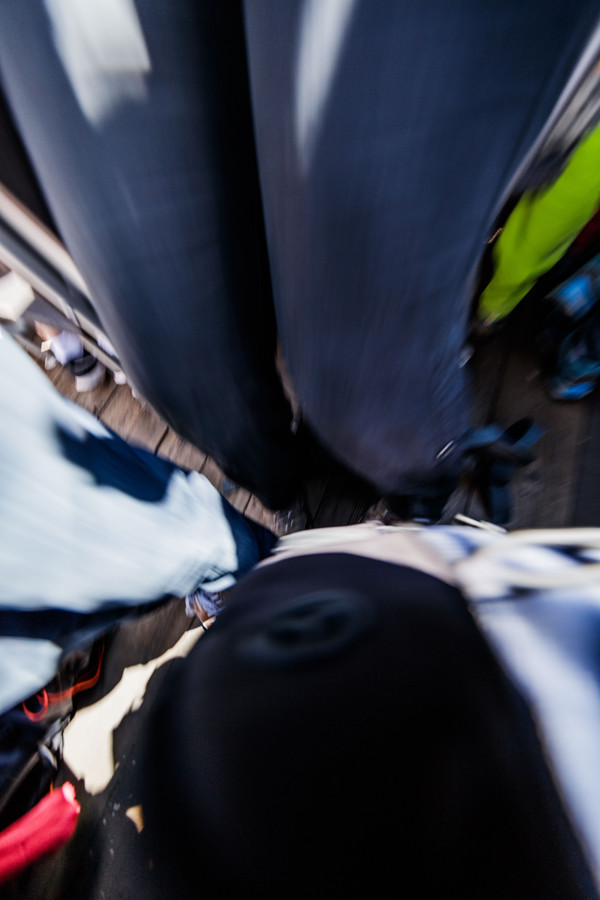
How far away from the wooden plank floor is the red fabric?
0.04 m

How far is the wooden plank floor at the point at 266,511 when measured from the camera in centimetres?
65

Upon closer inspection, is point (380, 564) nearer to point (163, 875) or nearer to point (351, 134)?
point (163, 875)

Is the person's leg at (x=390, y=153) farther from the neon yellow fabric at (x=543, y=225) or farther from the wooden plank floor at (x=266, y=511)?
the wooden plank floor at (x=266, y=511)

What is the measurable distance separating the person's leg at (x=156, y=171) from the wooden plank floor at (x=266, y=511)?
1.43ft

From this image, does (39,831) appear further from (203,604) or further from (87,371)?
(87,371)

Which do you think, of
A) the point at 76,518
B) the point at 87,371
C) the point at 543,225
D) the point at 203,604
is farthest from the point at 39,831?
the point at 543,225

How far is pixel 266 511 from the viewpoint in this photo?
867 mm

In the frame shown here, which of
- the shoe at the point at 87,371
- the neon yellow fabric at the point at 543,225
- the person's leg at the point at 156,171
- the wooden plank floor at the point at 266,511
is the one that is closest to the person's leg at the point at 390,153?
the person's leg at the point at 156,171

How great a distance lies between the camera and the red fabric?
57 cm

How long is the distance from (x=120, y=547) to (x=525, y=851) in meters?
0.39

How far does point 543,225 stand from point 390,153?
1.55 ft

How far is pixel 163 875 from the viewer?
6.3 inches

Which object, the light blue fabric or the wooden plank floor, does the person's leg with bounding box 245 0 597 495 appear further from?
the wooden plank floor

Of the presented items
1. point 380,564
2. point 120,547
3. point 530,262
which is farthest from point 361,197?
point 530,262
